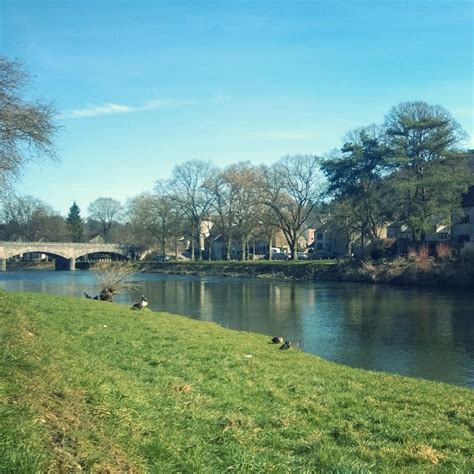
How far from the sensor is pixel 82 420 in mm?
5441

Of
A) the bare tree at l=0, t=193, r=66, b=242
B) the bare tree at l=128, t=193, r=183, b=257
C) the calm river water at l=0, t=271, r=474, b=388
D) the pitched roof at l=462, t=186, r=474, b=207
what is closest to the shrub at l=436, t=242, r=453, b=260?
the calm river water at l=0, t=271, r=474, b=388

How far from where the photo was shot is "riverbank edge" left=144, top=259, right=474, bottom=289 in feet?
166

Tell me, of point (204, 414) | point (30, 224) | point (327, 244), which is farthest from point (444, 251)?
point (30, 224)

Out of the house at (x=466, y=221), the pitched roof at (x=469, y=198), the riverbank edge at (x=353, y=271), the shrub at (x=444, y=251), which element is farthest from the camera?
the pitched roof at (x=469, y=198)

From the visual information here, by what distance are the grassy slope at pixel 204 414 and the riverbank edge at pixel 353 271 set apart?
4045 cm

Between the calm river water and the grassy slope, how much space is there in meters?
6.83

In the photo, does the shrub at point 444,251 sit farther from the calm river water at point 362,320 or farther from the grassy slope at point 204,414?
the grassy slope at point 204,414

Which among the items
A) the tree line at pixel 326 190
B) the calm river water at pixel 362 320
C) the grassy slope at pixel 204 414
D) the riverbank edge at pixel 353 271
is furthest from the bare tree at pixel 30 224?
the grassy slope at pixel 204 414

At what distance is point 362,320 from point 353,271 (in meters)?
32.5

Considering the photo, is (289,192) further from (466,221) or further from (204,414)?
(204,414)

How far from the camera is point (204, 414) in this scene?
7.66 m

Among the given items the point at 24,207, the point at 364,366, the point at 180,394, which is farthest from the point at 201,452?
the point at 24,207

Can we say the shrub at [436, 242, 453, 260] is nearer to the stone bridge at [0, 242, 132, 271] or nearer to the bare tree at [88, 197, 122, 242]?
the stone bridge at [0, 242, 132, 271]

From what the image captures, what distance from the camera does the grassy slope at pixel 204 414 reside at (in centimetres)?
495
